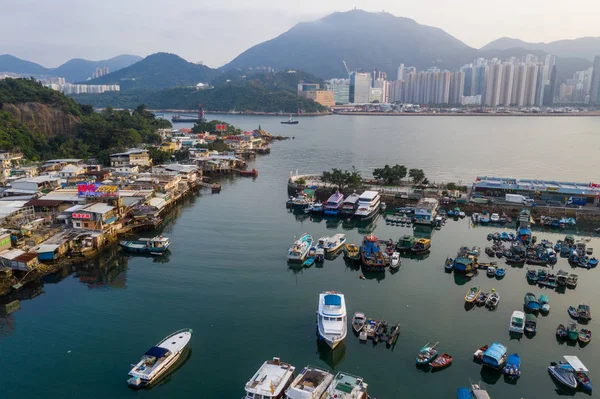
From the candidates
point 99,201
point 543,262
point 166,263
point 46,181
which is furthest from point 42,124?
point 543,262

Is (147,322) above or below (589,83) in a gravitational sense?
below

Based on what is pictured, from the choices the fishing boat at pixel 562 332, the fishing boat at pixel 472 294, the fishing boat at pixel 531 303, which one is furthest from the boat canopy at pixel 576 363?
the fishing boat at pixel 472 294

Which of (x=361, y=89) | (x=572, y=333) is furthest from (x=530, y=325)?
(x=361, y=89)

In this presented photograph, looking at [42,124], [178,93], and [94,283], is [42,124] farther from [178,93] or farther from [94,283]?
[178,93]

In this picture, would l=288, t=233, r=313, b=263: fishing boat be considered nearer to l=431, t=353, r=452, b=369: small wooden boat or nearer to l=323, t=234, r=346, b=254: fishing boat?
l=323, t=234, r=346, b=254: fishing boat

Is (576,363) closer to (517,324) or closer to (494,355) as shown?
(517,324)
